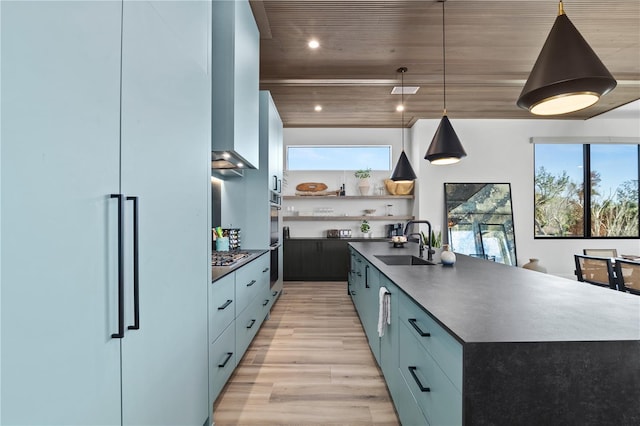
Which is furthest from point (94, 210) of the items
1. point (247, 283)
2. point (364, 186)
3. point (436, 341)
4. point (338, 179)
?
point (338, 179)

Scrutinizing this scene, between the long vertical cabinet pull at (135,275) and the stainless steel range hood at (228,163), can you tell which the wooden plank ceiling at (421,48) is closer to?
the stainless steel range hood at (228,163)

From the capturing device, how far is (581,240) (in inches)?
233

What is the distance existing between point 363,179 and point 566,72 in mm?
4933

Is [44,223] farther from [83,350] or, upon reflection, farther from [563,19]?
[563,19]

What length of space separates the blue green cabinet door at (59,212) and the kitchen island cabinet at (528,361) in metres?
1.01

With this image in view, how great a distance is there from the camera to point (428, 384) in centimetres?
120

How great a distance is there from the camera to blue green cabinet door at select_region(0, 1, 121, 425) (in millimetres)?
597

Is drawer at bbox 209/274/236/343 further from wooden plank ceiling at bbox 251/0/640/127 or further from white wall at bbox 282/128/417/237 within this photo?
white wall at bbox 282/128/417/237

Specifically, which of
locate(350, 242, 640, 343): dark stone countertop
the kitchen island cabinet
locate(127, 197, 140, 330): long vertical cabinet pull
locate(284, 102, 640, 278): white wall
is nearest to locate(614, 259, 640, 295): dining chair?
locate(350, 242, 640, 343): dark stone countertop

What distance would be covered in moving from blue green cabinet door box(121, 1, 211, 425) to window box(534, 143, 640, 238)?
6446mm

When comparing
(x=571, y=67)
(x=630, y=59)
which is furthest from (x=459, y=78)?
(x=571, y=67)

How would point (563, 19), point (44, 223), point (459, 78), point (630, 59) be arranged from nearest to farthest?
point (44, 223) → point (563, 19) → point (630, 59) → point (459, 78)

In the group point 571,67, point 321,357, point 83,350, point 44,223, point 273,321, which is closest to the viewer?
point 44,223

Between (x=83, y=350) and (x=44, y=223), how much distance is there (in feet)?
1.12
